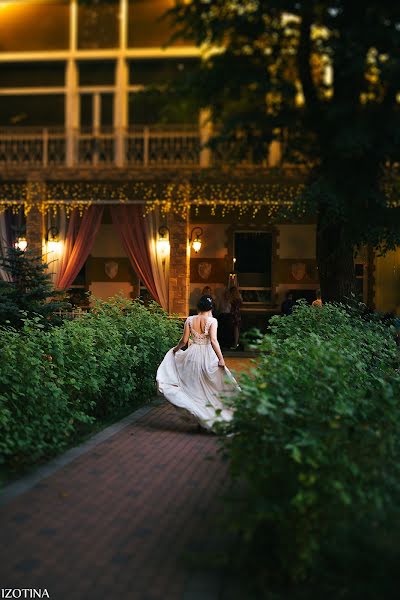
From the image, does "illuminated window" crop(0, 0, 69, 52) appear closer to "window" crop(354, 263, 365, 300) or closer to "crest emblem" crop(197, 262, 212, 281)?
"crest emblem" crop(197, 262, 212, 281)

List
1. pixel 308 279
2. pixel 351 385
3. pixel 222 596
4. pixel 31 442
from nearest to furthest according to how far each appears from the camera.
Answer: pixel 222 596 → pixel 351 385 → pixel 31 442 → pixel 308 279

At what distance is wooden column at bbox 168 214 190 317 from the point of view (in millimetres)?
19438

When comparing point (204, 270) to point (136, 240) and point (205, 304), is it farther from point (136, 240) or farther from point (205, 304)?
point (205, 304)

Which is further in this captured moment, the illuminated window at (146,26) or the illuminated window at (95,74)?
the illuminated window at (95,74)

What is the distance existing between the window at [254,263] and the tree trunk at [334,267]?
9331 mm

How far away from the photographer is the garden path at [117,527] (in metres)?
4.08

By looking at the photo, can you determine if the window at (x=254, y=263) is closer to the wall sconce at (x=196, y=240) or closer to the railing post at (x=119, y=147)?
the wall sconce at (x=196, y=240)

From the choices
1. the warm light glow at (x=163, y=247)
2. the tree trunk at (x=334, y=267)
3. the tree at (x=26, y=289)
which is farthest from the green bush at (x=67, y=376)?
the warm light glow at (x=163, y=247)

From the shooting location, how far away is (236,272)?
2252 centimetres

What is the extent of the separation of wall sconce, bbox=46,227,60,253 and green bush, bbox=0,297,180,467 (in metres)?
7.81

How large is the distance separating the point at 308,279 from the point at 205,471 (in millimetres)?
15609

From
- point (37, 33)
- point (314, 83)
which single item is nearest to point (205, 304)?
point (314, 83)

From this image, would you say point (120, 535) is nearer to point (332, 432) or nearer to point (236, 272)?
point (332, 432)

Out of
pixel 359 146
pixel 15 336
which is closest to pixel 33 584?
pixel 359 146
